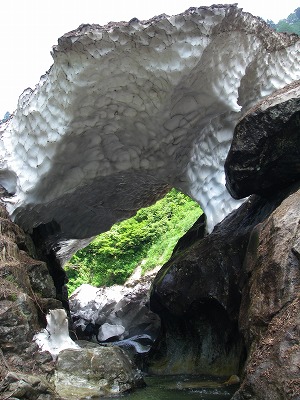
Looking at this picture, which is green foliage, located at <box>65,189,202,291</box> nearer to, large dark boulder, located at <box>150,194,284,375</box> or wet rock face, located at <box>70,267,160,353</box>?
wet rock face, located at <box>70,267,160,353</box>

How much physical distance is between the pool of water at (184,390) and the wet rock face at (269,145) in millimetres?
2346

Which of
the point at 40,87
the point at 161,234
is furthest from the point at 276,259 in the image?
the point at 161,234

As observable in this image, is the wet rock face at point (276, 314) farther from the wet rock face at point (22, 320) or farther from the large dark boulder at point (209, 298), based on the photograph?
the wet rock face at point (22, 320)

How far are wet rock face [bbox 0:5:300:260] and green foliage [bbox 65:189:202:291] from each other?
10502 mm

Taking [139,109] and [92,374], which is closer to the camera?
[92,374]

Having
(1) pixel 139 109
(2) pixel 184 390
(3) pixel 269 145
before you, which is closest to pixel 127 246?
(1) pixel 139 109

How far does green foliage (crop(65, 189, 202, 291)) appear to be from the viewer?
19547 millimetres

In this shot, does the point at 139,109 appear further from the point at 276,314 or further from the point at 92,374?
the point at 276,314

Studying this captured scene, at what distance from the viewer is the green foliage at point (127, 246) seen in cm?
1955

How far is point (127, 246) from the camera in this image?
2041 cm

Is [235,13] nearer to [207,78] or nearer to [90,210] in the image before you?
[207,78]

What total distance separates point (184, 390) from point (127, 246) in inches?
588

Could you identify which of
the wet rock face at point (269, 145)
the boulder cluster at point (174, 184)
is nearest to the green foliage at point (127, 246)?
the boulder cluster at point (174, 184)

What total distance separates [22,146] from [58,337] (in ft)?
10.8
